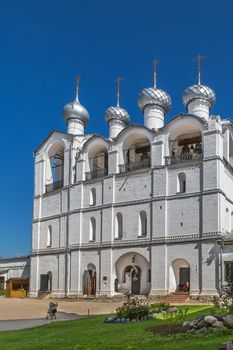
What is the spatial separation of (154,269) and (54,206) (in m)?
12.6

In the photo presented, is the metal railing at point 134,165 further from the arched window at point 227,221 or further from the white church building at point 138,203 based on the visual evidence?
the arched window at point 227,221

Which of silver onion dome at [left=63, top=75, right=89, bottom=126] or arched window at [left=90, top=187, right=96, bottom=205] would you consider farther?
silver onion dome at [left=63, top=75, right=89, bottom=126]

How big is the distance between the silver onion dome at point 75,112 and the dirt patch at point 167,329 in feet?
110

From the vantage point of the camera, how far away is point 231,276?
1566 cm

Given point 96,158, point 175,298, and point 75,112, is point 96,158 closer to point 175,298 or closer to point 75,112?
point 75,112

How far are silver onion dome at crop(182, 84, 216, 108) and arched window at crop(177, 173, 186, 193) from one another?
7908mm

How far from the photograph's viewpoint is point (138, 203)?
1478 inches

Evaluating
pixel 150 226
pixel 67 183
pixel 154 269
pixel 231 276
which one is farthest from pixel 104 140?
pixel 231 276

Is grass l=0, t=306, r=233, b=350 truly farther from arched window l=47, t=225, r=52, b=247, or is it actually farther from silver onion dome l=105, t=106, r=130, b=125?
silver onion dome l=105, t=106, r=130, b=125

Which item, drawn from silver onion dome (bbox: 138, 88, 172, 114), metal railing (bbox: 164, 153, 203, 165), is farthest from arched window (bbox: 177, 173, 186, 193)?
silver onion dome (bbox: 138, 88, 172, 114)

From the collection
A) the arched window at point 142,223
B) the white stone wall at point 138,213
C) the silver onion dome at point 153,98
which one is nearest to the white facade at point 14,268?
the white stone wall at point 138,213

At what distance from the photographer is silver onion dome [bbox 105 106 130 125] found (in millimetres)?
45531

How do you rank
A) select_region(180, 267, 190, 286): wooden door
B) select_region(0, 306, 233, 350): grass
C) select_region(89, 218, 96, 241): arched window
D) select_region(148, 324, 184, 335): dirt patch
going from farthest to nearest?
1. select_region(89, 218, 96, 241): arched window
2. select_region(180, 267, 190, 286): wooden door
3. select_region(148, 324, 184, 335): dirt patch
4. select_region(0, 306, 233, 350): grass

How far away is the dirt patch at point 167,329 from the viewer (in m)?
13.1
